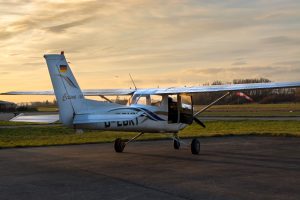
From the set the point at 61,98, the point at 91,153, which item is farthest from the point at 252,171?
the point at 91,153

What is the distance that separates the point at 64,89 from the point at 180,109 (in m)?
5.05

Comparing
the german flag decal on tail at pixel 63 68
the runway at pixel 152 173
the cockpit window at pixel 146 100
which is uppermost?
the german flag decal on tail at pixel 63 68

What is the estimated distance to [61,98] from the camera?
496 inches

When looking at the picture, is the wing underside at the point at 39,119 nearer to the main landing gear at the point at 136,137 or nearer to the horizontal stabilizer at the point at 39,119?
the horizontal stabilizer at the point at 39,119

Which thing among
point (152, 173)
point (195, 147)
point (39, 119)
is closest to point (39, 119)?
point (39, 119)

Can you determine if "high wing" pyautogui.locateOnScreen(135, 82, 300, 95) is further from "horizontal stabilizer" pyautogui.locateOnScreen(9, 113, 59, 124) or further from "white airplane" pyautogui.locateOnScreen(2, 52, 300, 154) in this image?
"horizontal stabilizer" pyautogui.locateOnScreen(9, 113, 59, 124)

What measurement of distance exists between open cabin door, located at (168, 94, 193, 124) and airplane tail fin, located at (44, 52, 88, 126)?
13.1 feet

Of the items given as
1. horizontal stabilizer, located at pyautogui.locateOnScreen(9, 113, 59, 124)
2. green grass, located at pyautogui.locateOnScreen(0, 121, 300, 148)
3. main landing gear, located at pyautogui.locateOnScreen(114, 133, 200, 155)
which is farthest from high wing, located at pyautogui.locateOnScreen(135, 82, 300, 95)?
green grass, located at pyautogui.locateOnScreen(0, 121, 300, 148)

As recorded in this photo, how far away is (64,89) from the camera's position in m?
12.7

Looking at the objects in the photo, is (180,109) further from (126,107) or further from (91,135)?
(91,135)

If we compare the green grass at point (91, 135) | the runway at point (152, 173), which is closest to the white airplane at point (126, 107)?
the runway at point (152, 173)

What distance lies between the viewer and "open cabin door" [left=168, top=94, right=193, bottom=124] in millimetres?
15972

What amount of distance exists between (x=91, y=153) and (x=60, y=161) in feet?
7.42

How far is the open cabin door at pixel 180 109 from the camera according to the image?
52.4 ft
